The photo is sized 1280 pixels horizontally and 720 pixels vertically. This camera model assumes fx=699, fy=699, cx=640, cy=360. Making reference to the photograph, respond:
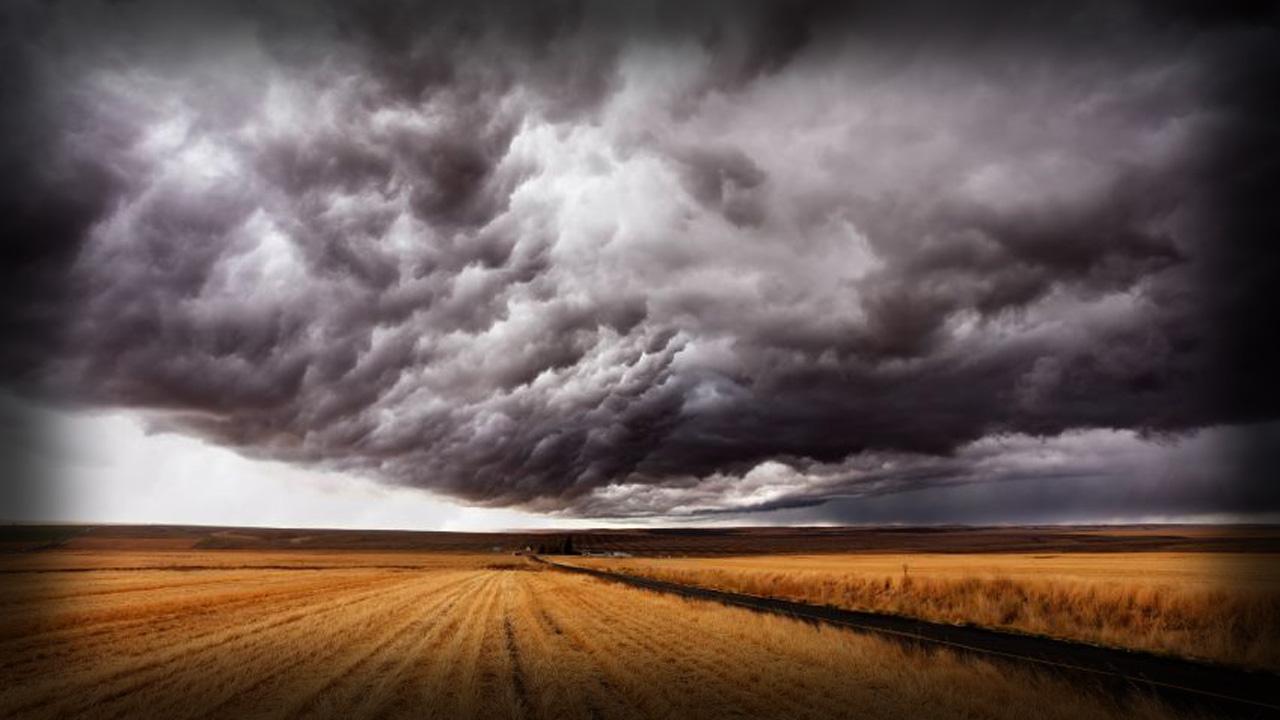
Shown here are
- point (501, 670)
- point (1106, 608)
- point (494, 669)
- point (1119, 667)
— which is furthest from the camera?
point (1106, 608)

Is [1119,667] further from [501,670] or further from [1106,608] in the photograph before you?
[501,670]

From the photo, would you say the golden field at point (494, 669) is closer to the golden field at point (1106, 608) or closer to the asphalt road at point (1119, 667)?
the asphalt road at point (1119, 667)

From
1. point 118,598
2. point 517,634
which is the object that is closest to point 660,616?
point 517,634

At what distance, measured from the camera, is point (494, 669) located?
1720cm

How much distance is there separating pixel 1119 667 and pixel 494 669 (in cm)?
1561

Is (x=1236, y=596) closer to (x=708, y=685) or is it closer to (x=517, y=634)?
(x=708, y=685)

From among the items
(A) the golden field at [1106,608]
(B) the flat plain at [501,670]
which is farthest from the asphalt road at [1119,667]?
(A) the golden field at [1106,608]

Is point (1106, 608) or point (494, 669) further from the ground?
point (494, 669)

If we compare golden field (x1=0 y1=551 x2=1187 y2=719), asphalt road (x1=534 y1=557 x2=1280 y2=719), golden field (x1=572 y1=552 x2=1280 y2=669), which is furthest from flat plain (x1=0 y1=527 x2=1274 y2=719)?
golden field (x1=572 y1=552 x2=1280 y2=669)

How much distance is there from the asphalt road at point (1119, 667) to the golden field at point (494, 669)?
161 centimetres

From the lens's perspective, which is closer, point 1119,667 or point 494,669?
point 494,669

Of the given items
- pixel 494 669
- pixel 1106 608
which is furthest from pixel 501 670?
pixel 1106 608

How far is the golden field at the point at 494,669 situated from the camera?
1310cm

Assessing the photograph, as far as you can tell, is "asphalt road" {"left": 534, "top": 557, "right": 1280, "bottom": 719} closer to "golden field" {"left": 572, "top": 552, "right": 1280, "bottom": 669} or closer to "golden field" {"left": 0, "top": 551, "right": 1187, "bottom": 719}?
"golden field" {"left": 572, "top": 552, "right": 1280, "bottom": 669}
